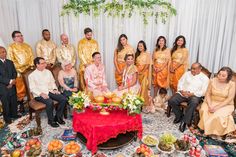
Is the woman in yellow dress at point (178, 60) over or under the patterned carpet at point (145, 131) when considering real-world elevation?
over

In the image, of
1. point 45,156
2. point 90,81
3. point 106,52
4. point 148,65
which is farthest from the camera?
point 106,52

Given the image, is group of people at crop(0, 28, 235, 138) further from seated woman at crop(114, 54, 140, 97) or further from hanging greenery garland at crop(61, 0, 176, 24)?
hanging greenery garland at crop(61, 0, 176, 24)

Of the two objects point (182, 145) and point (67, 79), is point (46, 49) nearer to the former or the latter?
point (67, 79)

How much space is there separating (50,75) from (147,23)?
2.73 m

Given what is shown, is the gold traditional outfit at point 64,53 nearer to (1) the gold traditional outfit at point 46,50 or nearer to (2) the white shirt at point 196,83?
(1) the gold traditional outfit at point 46,50

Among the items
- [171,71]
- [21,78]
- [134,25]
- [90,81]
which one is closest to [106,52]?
[134,25]

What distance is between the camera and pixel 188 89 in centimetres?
438

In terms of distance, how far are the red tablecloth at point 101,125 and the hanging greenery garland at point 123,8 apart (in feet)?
9.64

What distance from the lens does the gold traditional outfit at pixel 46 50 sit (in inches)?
197

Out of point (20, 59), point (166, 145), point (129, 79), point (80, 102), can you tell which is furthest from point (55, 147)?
point (20, 59)

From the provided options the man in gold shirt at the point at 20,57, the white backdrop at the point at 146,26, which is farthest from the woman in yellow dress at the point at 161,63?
the man in gold shirt at the point at 20,57

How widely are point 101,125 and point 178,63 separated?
2.63 meters

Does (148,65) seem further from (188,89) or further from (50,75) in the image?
(50,75)

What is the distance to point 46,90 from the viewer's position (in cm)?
427
